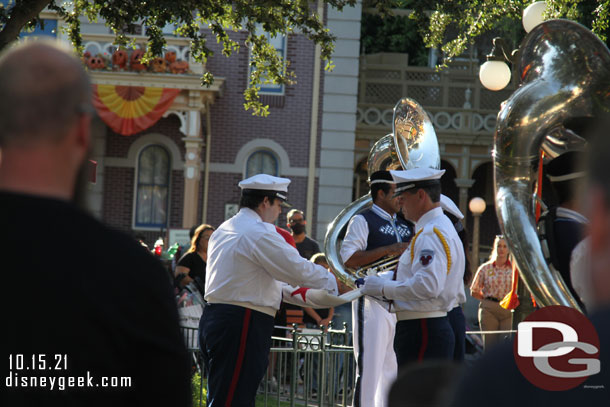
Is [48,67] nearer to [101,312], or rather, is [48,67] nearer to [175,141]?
[101,312]

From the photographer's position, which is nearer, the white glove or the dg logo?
the dg logo

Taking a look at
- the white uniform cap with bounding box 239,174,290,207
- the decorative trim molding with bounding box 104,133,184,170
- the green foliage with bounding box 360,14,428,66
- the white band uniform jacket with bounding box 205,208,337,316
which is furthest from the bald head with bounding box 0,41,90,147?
the green foliage with bounding box 360,14,428,66

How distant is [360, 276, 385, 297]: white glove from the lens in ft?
18.0

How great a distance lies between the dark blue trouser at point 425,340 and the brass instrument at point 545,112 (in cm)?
121

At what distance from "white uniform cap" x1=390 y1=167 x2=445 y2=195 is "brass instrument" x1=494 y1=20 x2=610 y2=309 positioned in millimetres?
913

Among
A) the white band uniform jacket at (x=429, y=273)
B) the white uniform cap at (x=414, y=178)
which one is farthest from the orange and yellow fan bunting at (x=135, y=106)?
the white band uniform jacket at (x=429, y=273)

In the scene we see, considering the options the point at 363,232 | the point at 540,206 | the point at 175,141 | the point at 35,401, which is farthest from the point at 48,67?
the point at 175,141

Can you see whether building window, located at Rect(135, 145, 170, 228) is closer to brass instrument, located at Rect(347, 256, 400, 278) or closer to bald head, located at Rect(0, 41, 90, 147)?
brass instrument, located at Rect(347, 256, 400, 278)

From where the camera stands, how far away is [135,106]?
19.0 m

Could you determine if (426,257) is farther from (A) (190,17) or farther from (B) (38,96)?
(A) (190,17)

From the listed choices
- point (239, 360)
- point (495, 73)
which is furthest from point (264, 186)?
point (495, 73)

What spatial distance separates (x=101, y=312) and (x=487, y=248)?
2277 centimetres

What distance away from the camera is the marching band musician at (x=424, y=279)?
205 inches

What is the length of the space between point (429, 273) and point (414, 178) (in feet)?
2.28
